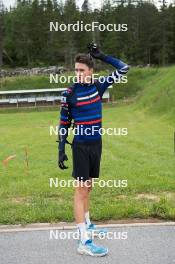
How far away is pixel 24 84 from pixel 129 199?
57.0 m

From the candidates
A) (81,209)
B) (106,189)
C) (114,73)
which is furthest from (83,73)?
(106,189)

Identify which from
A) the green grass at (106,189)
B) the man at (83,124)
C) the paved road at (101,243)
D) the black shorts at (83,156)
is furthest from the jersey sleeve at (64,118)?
the green grass at (106,189)

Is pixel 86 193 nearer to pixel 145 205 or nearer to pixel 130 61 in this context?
pixel 145 205

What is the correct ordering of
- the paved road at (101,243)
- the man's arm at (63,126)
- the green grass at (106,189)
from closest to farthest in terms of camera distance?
1. the paved road at (101,243)
2. the man's arm at (63,126)
3. the green grass at (106,189)

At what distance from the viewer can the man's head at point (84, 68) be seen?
5539 mm

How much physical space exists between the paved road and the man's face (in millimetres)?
2030

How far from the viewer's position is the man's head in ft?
18.2

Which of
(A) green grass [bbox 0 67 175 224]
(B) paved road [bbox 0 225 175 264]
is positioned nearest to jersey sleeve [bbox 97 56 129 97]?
(B) paved road [bbox 0 225 175 264]

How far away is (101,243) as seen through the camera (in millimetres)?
5824

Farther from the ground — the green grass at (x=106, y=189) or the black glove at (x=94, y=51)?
the black glove at (x=94, y=51)

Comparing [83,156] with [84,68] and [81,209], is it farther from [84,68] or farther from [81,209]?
[84,68]

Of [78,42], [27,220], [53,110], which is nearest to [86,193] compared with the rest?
[27,220]

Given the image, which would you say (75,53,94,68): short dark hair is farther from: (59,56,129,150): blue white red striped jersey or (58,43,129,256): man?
(59,56,129,150): blue white red striped jersey

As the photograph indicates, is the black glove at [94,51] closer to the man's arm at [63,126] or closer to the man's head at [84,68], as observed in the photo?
the man's head at [84,68]
